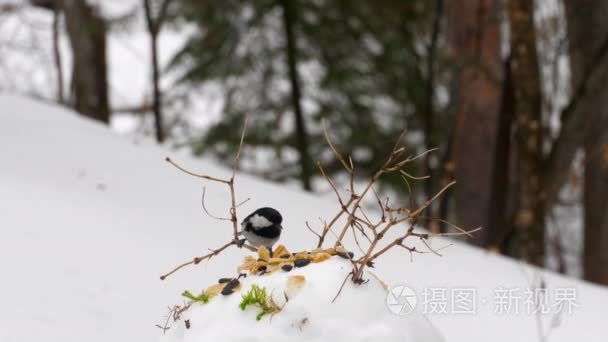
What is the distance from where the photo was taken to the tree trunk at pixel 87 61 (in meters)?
6.18

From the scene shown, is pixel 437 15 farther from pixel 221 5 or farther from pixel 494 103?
pixel 221 5

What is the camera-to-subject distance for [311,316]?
1.26 meters

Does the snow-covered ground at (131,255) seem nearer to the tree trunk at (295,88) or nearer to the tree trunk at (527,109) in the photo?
the tree trunk at (527,109)

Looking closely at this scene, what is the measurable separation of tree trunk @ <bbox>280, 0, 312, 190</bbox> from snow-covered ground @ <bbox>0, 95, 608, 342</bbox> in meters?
2.05

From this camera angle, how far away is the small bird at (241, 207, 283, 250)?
1504 millimetres

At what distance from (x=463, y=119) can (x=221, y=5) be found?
8.12ft

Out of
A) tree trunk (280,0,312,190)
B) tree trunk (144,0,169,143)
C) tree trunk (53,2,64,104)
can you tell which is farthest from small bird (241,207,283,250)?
tree trunk (53,2,64,104)

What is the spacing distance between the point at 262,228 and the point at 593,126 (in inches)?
143

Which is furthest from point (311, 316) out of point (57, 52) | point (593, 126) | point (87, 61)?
point (57, 52)

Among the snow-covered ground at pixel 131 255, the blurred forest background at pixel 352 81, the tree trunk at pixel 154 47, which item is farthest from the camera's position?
the tree trunk at pixel 154 47

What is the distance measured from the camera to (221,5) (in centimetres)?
641

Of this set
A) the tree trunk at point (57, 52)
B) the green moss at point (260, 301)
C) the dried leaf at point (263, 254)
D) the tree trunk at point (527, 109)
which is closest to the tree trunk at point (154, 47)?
the tree trunk at point (57, 52)

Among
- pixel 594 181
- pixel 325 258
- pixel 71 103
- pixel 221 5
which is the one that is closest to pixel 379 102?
pixel 221 5

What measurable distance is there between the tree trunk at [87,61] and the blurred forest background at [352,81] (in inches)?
0.5
